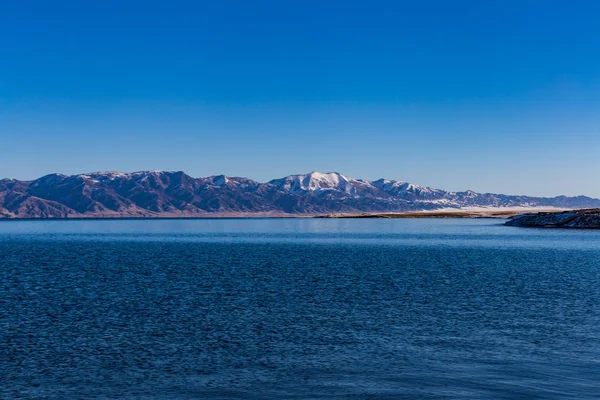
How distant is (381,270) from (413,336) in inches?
1480

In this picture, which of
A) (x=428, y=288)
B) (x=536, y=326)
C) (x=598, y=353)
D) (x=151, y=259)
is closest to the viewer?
(x=598, y=353)

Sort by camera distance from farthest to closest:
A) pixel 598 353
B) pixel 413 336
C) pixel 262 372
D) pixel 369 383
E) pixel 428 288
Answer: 1. pixel 428 288
2. pixel 413 336
3. pixel 598 353
4. pixel 262 372
5. pixel 369 383

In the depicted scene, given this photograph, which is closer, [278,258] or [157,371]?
[157,371]

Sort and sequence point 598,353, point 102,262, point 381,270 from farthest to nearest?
point 102,262
point 381,270
point 598,353

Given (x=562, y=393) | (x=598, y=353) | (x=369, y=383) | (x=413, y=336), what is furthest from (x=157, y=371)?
(x=598, y=353)

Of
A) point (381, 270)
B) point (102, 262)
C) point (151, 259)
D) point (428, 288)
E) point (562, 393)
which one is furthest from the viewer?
point (151, 259)

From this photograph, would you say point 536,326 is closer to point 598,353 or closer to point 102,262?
point 598,353

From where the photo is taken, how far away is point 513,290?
4894 cm

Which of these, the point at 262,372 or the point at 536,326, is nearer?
the point at 262,372

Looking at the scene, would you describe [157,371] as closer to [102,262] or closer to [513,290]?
[513,290]

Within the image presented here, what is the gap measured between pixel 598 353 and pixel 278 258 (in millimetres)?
64241

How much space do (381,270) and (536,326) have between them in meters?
35.4

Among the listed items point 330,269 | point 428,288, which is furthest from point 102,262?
point 428,288

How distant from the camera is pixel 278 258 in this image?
291ft
